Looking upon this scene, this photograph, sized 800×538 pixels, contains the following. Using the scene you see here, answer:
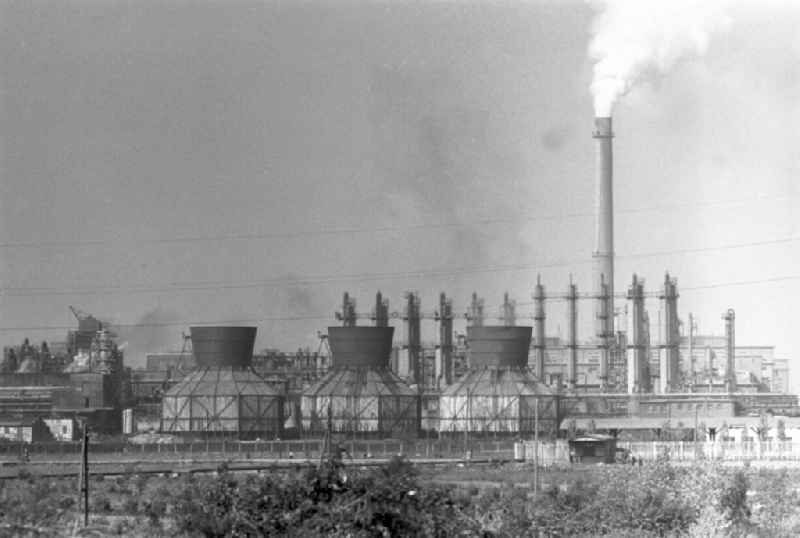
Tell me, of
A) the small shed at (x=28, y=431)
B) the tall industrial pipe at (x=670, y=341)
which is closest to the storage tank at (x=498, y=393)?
the tall industrial pipe at (x=670, y=341)

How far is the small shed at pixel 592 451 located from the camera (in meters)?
67.6

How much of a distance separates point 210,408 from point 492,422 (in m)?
15.6

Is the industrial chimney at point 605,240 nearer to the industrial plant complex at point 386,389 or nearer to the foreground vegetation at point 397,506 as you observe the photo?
the industrial plant complex at point 386,389

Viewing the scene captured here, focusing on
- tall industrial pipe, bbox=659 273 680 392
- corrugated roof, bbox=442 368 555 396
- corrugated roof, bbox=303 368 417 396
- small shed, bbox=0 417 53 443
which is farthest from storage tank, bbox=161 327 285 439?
tall industrial pipe, bbox=659 273 680 392

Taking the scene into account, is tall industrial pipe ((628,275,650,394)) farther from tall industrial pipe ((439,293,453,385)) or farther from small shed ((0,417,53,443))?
small shed ((0,417,53,443))

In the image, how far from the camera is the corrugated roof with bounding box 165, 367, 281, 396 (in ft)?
320

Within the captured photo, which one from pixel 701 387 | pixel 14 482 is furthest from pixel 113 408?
pixel 14 482

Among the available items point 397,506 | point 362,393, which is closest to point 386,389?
point 362,393

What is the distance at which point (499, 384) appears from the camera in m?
99.7

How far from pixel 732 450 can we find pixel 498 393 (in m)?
29.0

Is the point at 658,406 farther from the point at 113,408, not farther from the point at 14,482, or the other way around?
the point at 14,482

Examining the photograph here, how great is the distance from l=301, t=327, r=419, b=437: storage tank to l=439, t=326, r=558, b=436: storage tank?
2.54 m

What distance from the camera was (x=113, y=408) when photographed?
3974 inches

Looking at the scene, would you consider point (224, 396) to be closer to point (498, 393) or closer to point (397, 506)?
point (498, 393)
